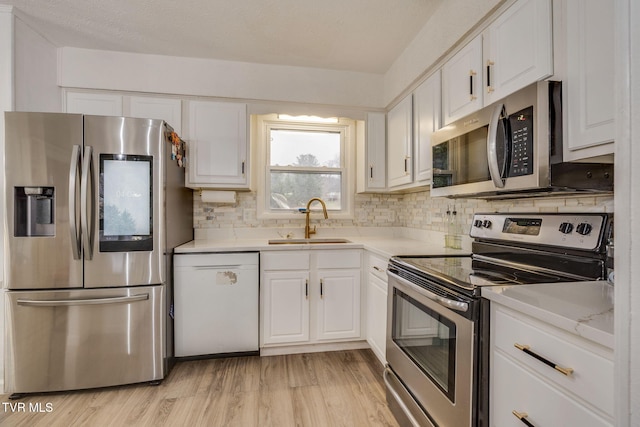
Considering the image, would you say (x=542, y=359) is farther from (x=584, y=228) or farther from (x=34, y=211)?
(x=34, y=211)

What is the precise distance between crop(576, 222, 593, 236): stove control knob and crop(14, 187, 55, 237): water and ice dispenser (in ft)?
9.21

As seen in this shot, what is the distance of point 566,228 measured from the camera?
4.03 feet

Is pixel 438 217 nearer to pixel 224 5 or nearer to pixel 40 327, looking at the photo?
pixel 224 5

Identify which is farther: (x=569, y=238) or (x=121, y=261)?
(x=121, y=261)

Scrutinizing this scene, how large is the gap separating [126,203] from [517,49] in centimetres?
234

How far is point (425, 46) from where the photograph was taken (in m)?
2.03

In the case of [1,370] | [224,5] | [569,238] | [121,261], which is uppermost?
[224,5]

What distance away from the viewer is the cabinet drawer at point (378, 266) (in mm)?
2066

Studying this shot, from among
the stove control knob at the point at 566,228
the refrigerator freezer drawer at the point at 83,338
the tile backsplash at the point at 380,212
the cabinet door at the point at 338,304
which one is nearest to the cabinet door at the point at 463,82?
the tile backsplash at the point at 380,212

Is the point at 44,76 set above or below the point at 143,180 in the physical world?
above

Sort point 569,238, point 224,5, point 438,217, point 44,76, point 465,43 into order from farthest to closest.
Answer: point 438,217
point 44,76
point 224,5
point 465,43
point 569,238

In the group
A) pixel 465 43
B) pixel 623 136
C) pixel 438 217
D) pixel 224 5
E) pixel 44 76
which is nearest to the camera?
pixel 623 136

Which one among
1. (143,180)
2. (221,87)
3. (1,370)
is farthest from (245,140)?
(1,370)

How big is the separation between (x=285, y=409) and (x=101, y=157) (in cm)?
197
